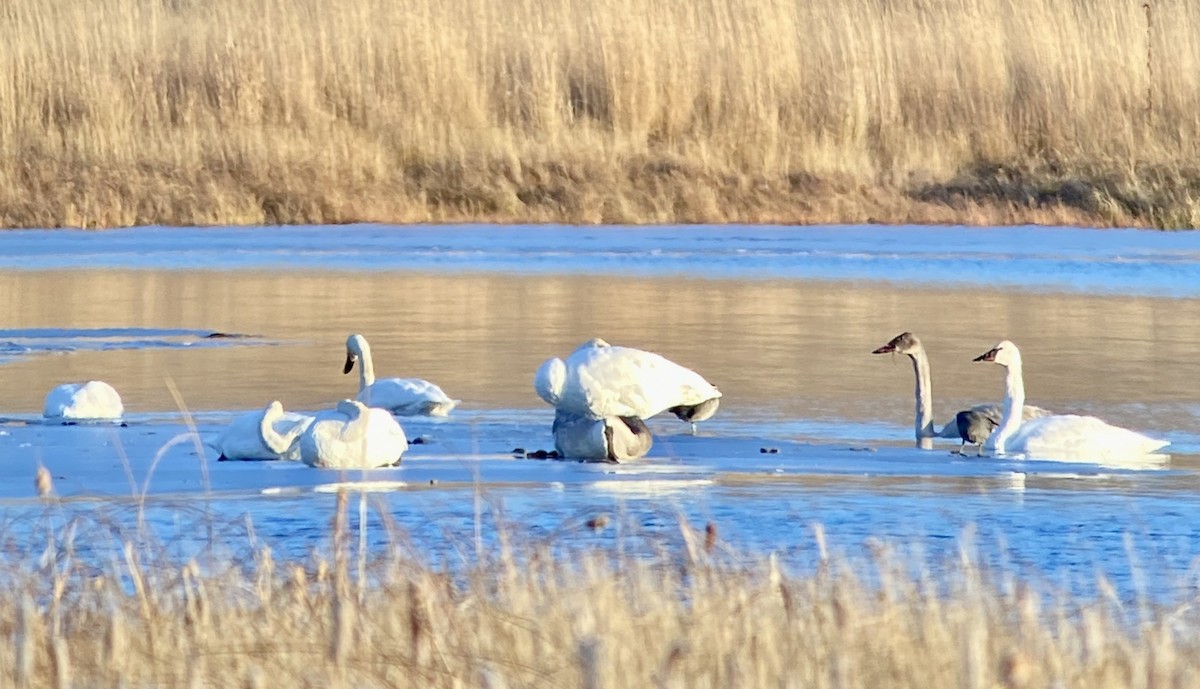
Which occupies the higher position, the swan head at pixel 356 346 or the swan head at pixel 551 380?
the swan head at pixel 356 346

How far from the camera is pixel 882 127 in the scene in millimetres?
17188

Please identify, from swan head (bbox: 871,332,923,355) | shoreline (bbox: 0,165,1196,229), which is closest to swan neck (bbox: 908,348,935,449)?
swan head (bbox: 871,332,923,355)

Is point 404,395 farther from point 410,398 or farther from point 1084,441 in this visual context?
point 1084,441

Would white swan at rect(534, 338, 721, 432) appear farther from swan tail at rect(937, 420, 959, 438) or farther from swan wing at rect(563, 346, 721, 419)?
swan tail at rect(937, 420, 959, 438)

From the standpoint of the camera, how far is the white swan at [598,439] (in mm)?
6285

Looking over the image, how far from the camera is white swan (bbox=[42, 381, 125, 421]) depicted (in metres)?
6.83

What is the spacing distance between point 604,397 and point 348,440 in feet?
2.67

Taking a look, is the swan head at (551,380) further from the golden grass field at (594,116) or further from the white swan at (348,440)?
the golden grass field at (594,116)

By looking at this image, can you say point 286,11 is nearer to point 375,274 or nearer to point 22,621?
point 375,274

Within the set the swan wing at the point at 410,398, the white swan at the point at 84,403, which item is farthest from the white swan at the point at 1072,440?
the white swan at the point at 84,403

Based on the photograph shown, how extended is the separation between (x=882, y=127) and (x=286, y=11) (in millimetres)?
5526

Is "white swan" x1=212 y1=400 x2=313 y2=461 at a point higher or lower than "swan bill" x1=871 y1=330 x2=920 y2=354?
lower

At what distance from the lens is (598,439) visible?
20.6 feet

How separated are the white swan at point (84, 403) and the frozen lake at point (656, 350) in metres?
0.07
